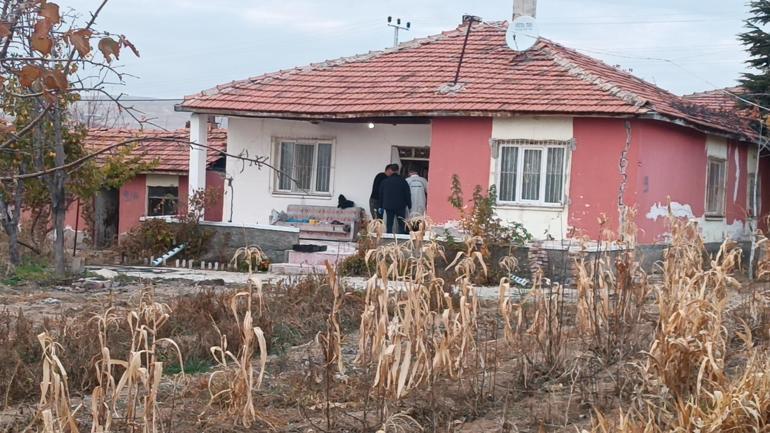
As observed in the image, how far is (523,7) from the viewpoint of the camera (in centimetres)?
2028

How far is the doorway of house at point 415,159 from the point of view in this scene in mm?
19625

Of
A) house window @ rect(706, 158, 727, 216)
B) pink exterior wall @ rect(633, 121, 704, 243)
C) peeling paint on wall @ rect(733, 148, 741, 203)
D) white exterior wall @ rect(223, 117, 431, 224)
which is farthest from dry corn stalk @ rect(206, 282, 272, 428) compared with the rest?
peeling paint on wall @ rect(733, 148, 741, 203)

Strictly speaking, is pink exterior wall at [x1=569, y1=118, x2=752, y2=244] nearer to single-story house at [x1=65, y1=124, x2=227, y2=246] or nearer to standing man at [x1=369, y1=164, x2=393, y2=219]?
standing man at [x1=369, y1=164, x2=393, y2=219]

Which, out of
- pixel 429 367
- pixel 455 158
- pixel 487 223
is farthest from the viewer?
pixel 455 158

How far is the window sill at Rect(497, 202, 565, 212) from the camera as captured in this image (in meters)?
17.2

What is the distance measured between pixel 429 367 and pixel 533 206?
12.0m

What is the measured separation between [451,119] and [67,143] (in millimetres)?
6356

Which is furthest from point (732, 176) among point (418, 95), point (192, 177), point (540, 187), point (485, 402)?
point (485, 402)

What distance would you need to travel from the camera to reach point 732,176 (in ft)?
69.0

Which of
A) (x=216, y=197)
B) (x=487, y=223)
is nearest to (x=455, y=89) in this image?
(x=487, y=223)

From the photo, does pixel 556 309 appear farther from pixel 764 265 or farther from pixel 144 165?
pixel 144 165

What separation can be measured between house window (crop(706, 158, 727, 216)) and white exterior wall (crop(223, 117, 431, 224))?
558 cm

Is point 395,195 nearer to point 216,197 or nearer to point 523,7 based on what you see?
point 216,197

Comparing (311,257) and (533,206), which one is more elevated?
(533,206)
